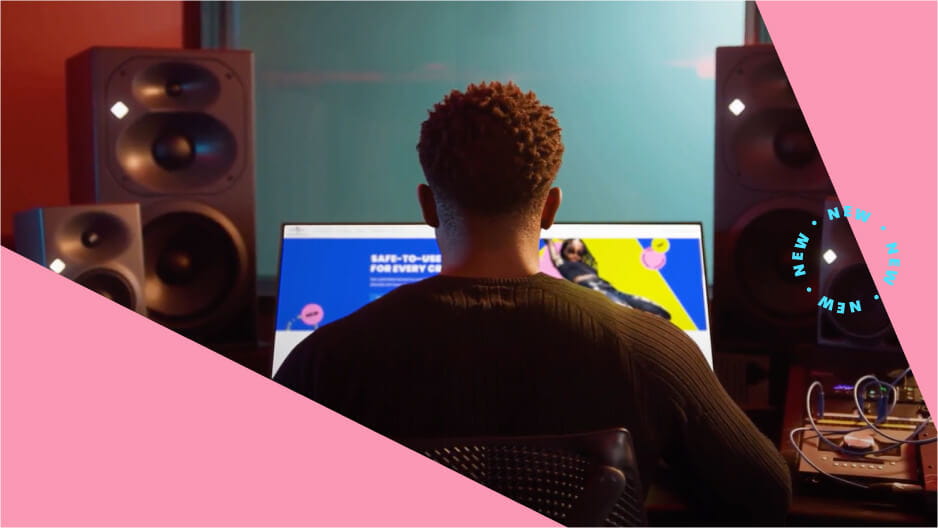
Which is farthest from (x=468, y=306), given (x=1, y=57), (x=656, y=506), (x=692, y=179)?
(x=1, y=57)

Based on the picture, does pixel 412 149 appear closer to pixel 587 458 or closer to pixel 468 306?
pixel 468 306

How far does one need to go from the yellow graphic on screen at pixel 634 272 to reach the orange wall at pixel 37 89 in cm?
134

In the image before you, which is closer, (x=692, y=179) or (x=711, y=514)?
(x=711, y=514)

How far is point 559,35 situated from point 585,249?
2.97 feet

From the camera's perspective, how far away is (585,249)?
181 centimetres

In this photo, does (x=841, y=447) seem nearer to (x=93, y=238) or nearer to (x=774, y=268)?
(x=774, y=268)

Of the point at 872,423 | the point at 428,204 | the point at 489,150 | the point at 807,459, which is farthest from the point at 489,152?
the point at 872,423

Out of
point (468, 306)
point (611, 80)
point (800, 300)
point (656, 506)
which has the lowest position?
point (656, 506)

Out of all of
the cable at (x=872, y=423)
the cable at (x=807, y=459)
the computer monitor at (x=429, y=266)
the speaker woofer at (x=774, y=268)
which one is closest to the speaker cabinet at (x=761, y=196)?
the speaker woofer at (x=774, y=268)

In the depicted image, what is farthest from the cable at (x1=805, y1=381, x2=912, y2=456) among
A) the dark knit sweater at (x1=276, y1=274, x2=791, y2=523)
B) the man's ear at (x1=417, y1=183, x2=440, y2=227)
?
the man's ear at (x1=417, y1=183, x2=440, y2=227)

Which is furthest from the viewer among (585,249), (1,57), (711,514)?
(1,57)

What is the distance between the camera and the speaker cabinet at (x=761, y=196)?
186 cm

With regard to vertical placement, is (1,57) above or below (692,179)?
above

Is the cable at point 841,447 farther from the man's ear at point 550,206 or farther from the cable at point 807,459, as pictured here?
the man's ear at point 550,206
